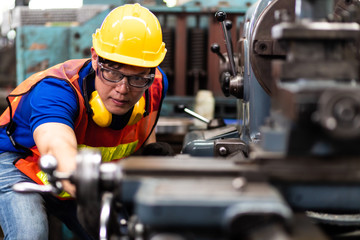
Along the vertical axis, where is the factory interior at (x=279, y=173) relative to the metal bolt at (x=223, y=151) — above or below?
above

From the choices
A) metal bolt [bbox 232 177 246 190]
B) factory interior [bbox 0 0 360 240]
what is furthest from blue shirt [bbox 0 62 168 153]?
metal bolt [bbox 232 177 246 190]

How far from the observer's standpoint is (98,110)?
1651mm

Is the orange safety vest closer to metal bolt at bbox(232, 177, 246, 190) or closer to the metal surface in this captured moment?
the metal surface

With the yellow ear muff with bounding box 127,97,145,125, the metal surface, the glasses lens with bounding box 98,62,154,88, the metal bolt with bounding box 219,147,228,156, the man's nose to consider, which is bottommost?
the metal bolt with bounding box 219,147,228,156

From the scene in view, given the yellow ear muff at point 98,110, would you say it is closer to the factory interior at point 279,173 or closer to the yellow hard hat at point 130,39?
the yellow hard hat at point 130,39

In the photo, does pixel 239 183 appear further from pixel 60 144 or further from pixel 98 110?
pixel 98 110

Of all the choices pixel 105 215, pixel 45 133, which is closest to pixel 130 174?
pixel 105 215

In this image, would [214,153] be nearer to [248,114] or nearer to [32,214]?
[248,114]

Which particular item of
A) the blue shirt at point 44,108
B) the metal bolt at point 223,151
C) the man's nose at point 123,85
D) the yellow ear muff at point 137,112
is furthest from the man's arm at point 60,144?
the metal bolt at point 223,151

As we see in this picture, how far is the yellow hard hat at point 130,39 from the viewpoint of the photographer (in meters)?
1.64

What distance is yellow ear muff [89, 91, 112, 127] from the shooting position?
165 centimetres

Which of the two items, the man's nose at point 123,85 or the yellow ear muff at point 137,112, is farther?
the yellow ear muff at point 137,112

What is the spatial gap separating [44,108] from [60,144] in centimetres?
22

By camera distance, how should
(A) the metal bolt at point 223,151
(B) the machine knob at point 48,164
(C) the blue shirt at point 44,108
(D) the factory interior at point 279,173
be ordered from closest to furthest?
1. (D) the factory interior at point 279,173
2. (B) the machine knob at point 48,164
3. (C) the blue shirt at point 44,108
4. (A) the metal bolt at point 223,151
